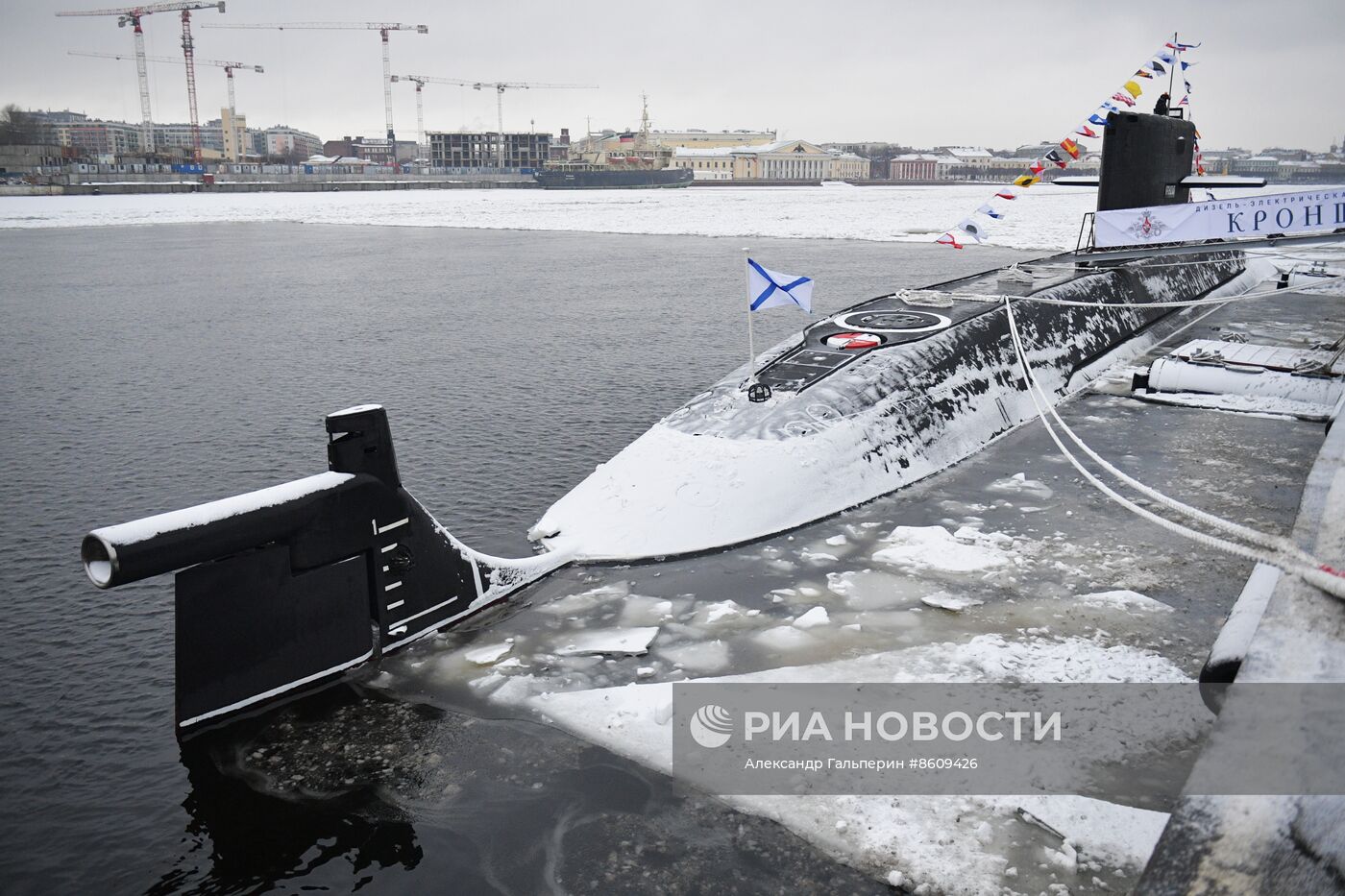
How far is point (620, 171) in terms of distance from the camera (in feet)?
430

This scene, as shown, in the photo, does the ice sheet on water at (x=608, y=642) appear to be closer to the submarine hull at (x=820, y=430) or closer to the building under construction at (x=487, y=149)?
the submarine hull at (x=820, y=430)

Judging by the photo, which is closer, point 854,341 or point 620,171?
point 854,341

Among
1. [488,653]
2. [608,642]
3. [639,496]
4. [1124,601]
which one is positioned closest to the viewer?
[488,653]

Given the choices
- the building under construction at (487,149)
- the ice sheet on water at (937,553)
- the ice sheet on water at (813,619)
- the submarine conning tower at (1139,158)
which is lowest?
the ice sheet on water at (813,619)

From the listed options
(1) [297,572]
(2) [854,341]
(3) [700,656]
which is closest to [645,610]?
(3) [700,656]

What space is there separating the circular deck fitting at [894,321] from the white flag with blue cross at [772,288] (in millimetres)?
3486

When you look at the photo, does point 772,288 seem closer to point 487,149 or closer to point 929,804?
point 929,804

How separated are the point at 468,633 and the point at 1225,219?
14823 millimetres

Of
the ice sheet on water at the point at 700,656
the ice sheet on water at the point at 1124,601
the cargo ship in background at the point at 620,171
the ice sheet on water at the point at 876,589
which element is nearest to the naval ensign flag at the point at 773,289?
the ice sheet on water at the point at 876,589

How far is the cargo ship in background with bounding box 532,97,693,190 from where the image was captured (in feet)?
416

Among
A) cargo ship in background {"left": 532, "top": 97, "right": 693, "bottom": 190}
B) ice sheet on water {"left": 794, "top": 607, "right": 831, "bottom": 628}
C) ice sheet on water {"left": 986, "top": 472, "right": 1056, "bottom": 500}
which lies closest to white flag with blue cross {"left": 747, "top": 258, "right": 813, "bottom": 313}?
ice sheet on water {"left": 986, "top": 472, "right": 1056, "bottom": 500}

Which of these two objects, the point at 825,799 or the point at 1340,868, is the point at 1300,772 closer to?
the point at 1340,868

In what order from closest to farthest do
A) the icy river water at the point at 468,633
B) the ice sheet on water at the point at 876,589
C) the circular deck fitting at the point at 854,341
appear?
the icy river water at the point at 468,633 < the ice sheet on water at the point at 876,589 < the circular deck fitting at the point at 854,341

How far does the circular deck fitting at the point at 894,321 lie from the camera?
44.8ft
